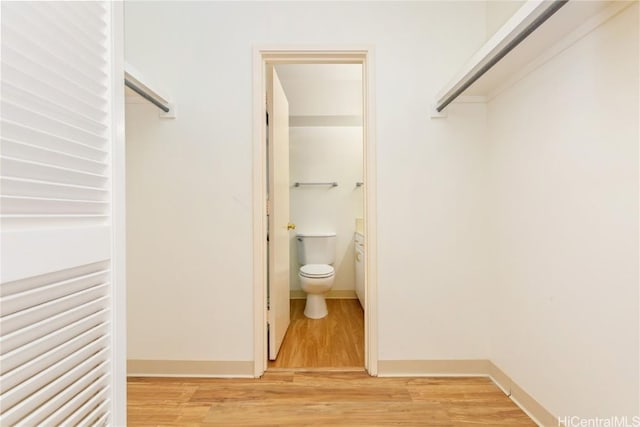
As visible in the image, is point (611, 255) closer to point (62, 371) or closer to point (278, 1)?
point (62, 371)

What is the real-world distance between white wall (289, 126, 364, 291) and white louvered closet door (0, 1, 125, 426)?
2684 millimetres

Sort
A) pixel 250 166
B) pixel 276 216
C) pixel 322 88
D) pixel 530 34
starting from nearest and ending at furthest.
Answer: pixel 530 34 < pixel 250 166 < pixel 276 216 < pixel 322 88

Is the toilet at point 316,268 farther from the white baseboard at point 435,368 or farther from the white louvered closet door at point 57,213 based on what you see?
the white louvered closet door at point 57,213

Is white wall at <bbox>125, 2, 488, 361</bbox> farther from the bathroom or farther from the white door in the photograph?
the bathroom

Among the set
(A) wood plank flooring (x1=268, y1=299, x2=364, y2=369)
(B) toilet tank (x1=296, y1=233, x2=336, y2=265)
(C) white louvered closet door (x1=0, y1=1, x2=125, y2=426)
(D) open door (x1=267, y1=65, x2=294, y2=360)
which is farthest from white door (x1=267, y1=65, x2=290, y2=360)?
(C) white louvered closet door (x1=0, y1=1, x2=125, y2=426)

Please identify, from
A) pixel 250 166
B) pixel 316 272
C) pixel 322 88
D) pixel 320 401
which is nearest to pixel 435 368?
pixel 320 401

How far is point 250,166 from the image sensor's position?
1807 mm

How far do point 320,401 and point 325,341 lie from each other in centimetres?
76

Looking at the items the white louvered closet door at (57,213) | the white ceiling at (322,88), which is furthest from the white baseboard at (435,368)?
the white ceiling at (322,88)

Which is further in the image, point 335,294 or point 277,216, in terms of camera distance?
point 335,294

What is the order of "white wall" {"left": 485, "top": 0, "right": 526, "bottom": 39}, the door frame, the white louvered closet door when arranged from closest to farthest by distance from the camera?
the white louvered closet door < "white wall" {"left": 485, "top": 0, "right": 526, "bottom": 39} < the door frame

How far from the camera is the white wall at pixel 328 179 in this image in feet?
11.4

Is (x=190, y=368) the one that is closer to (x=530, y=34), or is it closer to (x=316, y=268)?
(x=316, y=268)

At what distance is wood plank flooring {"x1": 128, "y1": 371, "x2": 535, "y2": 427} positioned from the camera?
1438mm
